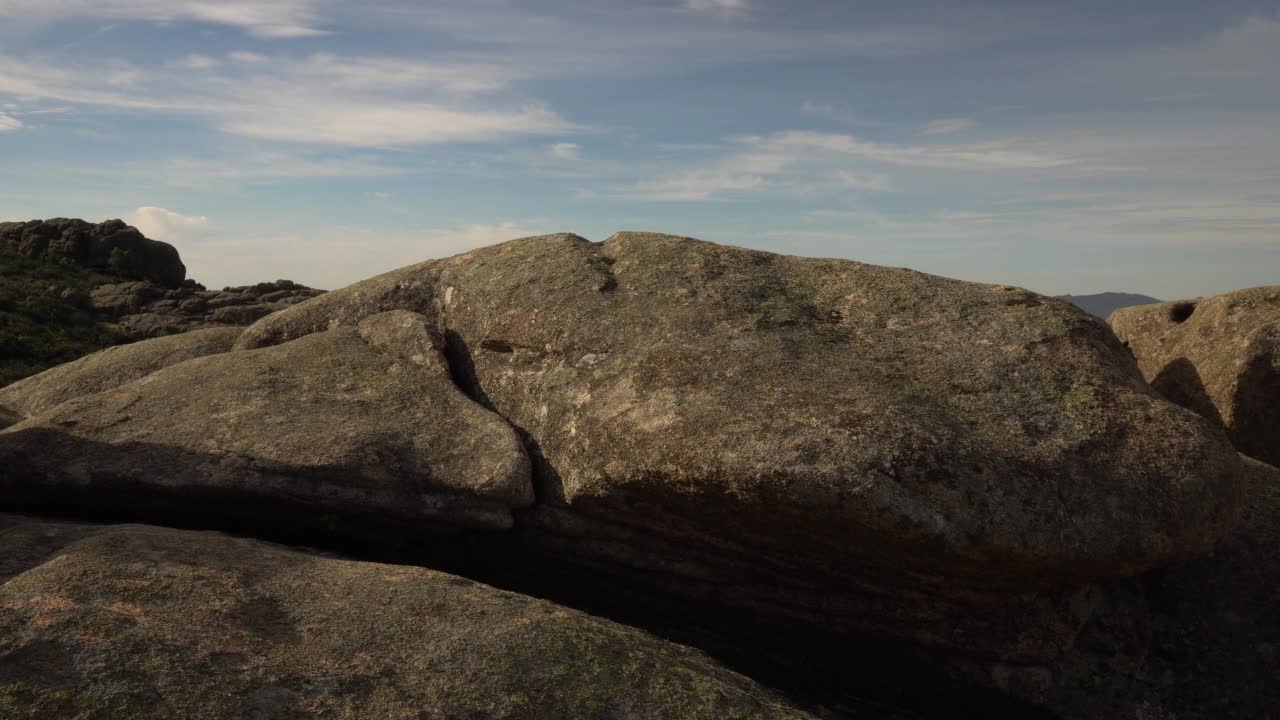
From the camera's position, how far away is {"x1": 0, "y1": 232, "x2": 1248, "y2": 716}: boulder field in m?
9.58

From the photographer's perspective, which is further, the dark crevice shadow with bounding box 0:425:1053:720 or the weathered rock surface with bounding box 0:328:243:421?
the weathered rock surface with bounding box 0:328:243:421

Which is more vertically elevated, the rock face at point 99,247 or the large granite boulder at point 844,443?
the rock face at point 99,247

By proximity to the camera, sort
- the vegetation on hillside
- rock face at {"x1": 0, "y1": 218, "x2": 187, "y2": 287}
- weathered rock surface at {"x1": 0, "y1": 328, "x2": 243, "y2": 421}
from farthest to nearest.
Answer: rock face at {"x1": 0, "y1": 218, "x2": 187, "y2": 287} < the vegetation on hillside < weathered rock surface at {"x1": 0, "y1": 328, "x2": 243, "y2": 421}

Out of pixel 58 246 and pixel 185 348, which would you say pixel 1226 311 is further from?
pixel 58 246

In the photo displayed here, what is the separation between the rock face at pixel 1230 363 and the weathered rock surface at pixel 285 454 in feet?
37.1

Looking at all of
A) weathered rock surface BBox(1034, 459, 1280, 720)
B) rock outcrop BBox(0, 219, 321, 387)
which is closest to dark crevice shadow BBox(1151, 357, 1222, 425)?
weathered rock surface BBox(1034, 459, 1280, 720)

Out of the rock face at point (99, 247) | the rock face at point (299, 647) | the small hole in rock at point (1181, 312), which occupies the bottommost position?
the rock face at point (299, 647)

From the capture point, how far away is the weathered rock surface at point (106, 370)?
49.4 ft

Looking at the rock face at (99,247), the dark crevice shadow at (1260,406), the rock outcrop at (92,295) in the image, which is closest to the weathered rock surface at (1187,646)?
the dark crevice shadow at (1260,406)

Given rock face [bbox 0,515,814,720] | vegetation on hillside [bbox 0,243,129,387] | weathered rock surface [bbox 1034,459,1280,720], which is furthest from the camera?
vegetation on hillside [bbox 0,243,129,387]

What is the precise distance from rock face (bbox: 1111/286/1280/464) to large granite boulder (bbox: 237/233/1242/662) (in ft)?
10.9

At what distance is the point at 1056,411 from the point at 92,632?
395 inches

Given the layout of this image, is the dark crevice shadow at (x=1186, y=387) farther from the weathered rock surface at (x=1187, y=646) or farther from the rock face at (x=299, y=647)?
Answer: the rock face at (x=299, y=647)

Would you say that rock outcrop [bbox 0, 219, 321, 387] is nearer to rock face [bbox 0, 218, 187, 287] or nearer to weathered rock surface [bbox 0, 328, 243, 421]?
rock face [bbox 0, 218, 187, 287]
